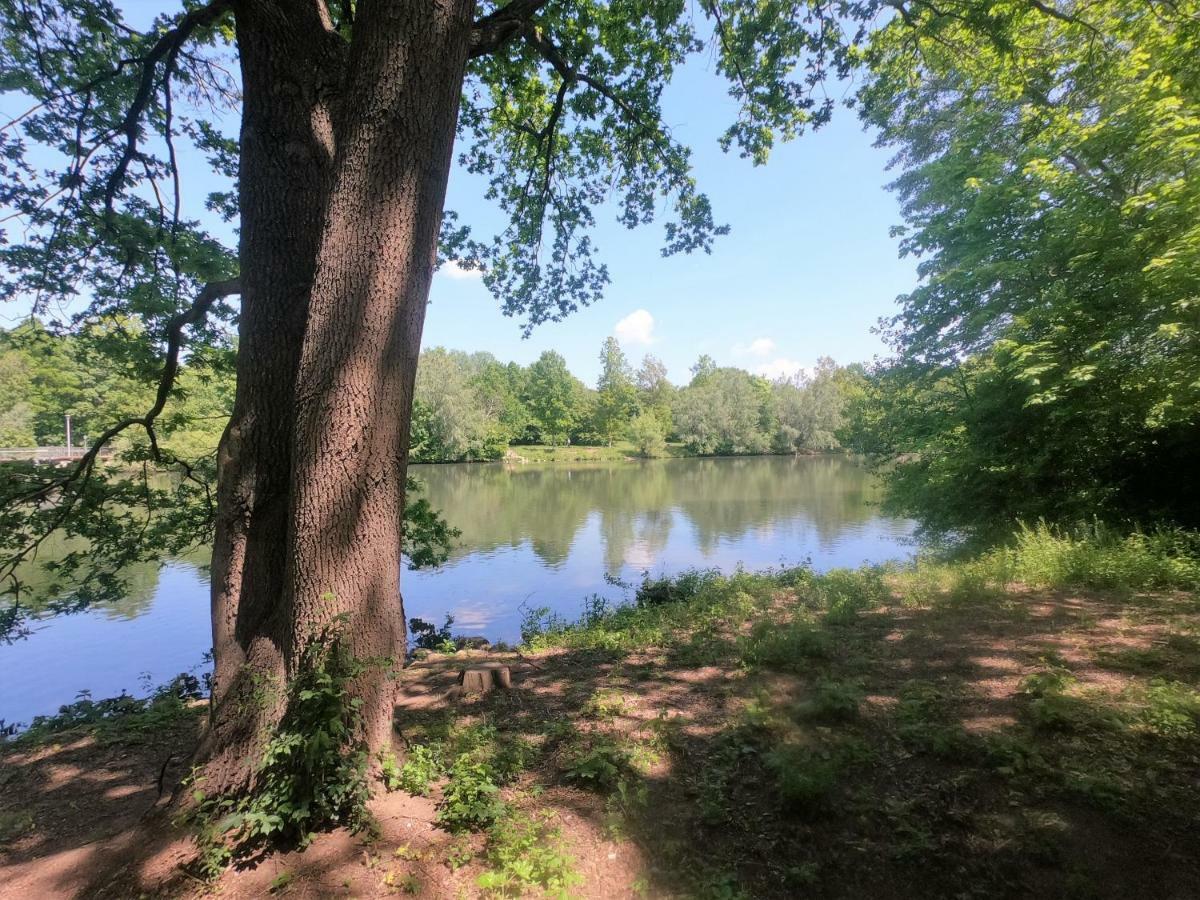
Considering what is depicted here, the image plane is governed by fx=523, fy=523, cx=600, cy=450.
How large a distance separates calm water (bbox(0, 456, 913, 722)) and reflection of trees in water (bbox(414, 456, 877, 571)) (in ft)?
0.34

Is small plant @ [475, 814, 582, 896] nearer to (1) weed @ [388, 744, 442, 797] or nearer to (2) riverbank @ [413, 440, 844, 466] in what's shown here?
(1) weed @ [388, 744, 442, 797]

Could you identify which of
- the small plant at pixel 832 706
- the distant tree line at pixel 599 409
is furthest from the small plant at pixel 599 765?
the distant tree line at pixel 599 409

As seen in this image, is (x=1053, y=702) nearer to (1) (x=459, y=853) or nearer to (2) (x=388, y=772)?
(1) (x=459, y=853)

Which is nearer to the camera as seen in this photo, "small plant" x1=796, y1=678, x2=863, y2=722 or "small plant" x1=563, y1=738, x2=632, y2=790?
"small plant" x1=563, y1=738, x2=632, y2=790

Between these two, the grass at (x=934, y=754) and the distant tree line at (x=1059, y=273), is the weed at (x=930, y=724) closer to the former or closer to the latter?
the grass at (x=934, y=754)

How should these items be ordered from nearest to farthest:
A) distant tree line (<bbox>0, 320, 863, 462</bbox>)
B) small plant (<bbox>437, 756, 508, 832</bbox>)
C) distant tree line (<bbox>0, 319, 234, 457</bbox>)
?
small plant (<bbox>437, 756, 508, 832</bbox>), distant tree line (<bbox>0, 319, 234, 457</bbox>), distant tree line (<bbox>0, 320, 863, 462</bbox>)

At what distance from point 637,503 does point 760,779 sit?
2196 cm

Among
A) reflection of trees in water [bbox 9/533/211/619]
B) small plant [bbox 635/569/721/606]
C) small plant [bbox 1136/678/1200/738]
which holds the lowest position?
reflection of trees in water [bbox 9/533/211/619]

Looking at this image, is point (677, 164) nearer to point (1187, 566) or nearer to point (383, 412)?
point (383, 412)

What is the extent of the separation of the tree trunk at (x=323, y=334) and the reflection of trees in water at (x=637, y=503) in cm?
1106

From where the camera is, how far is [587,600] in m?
9.55

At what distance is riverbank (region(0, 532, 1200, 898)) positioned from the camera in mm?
1936

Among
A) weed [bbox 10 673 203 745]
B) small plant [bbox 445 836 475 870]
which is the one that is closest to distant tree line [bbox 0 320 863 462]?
weed [bbox 10 673 203 745]

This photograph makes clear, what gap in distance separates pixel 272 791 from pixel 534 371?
65387 millimetres
